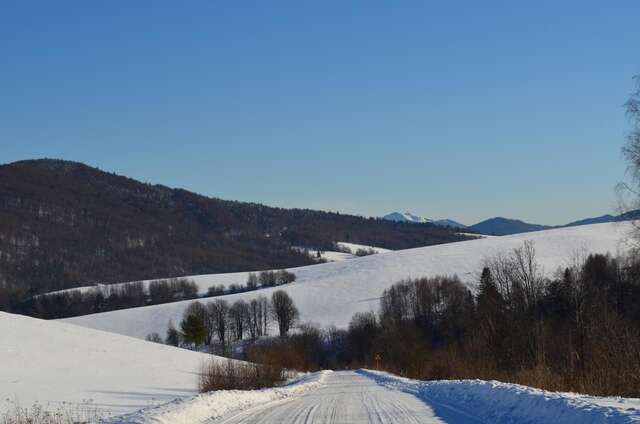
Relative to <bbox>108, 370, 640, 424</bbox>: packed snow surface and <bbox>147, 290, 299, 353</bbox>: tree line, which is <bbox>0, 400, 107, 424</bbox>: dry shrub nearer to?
<bbox>108, 370, 640, 424</bbox>: packed snow surface

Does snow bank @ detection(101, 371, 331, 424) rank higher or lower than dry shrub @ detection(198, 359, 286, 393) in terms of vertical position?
higher

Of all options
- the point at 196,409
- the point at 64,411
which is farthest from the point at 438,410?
the point at 64,411

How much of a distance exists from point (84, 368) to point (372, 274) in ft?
420

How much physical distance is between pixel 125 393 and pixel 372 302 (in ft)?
371

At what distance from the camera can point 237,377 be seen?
122ft

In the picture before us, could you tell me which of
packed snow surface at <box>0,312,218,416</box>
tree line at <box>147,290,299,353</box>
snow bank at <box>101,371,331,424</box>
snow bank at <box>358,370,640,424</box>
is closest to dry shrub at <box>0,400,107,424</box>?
packed snow surface at <box>0,312,218,416</box>

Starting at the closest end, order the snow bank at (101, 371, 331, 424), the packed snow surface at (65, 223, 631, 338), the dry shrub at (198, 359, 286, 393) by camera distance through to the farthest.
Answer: the snow bank at (101, 371, 331, 424)
the dry shrub at (198, 359, 286, 393)
the packed snow surface at (65, 223, 631, 338)

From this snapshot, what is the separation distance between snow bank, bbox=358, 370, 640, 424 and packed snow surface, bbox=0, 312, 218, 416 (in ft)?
52.8

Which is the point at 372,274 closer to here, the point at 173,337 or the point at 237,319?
the point at 237,319

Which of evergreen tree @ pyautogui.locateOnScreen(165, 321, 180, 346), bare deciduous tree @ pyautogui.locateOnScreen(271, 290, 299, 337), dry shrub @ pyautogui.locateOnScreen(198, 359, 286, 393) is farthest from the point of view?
bare deciduous tree @ pyautogui.locateOnScreen(271, 290, 299, 337)

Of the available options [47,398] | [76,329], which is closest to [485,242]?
[76,329]

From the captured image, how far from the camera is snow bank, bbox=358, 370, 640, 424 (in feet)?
36.7

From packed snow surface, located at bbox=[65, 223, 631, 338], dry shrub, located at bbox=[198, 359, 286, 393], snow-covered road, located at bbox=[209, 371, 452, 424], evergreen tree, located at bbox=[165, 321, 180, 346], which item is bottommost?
evergreen tree, located at bbox=[165, 321, 180, 346]

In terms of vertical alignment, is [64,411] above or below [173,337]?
above
